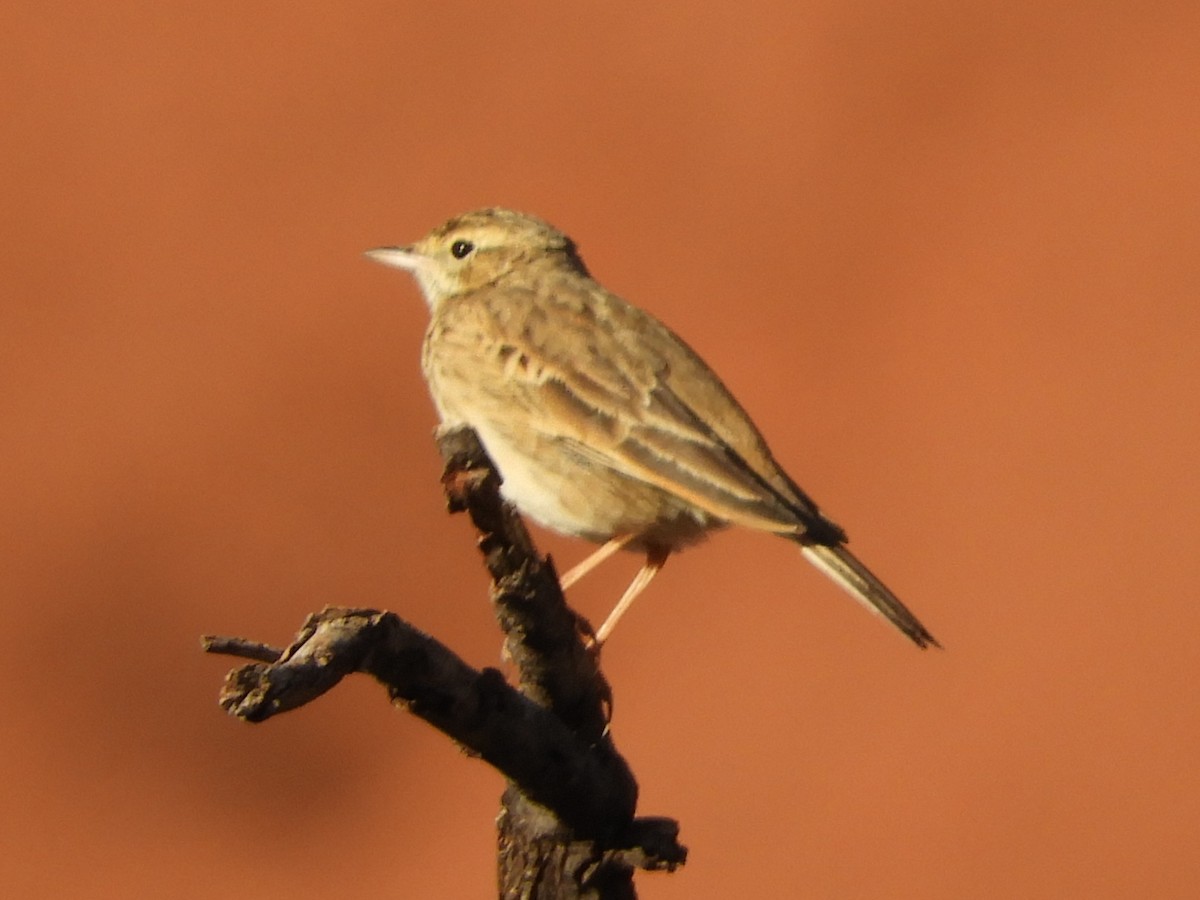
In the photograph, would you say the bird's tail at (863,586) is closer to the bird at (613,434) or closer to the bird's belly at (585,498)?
the bird at (613,434)

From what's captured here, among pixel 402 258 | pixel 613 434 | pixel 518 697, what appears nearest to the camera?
pixel 518 697

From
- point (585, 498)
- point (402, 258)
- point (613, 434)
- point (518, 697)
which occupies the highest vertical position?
point (402, 258)

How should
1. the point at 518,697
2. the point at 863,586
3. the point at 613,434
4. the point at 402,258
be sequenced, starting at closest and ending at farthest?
the point at 518,697 < the point at 863,586 < the point at 613,434 < the point at 402,258

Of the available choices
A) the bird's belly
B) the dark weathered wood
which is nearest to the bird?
the bird's belly

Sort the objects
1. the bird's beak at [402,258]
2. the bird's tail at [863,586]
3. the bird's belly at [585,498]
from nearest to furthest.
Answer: the bird's tail at [863,586], the bird's belly at [585,498], the bird's beak at [402,258]

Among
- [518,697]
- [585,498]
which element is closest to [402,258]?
[585,498]

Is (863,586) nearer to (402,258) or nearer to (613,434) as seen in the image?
(613,434)

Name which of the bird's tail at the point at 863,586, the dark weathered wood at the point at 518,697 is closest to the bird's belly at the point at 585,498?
the bird's tail at the point at 863,586

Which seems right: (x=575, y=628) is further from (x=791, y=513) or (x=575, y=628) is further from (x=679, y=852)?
(x=791, y=513)

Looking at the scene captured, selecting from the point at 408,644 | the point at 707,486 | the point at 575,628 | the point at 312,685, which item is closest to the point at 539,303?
the point at 707,486
